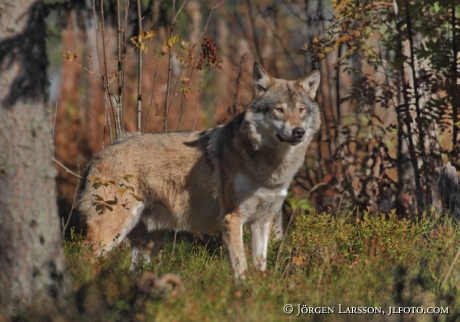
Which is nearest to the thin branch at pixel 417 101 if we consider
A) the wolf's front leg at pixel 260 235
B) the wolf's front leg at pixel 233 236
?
the wolf's front leg at pixel 260 235

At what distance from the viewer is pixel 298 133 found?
5.70 metres

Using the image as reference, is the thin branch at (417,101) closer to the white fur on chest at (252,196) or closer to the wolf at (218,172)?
the wolf at (218,172)

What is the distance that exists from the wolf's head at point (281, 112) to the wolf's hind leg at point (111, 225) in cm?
133

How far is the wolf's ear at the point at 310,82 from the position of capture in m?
6.28

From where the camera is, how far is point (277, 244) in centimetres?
644

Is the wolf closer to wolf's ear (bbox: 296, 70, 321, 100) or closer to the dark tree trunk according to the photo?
wolf's ear (bbox: 296, 70, 321, 100)

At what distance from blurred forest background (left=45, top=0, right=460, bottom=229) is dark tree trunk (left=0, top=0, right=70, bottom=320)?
3.60 metres

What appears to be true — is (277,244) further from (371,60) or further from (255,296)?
(371,60)

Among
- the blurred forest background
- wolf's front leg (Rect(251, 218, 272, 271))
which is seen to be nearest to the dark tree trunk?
wolf's front leg (Rect(251, 218, 272, 271))

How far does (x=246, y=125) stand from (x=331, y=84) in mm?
2988

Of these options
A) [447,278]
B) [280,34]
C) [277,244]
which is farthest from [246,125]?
[280,34]

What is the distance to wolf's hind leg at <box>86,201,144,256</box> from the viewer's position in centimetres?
627

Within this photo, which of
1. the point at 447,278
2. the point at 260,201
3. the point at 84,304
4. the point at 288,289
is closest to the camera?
the point at 84,304

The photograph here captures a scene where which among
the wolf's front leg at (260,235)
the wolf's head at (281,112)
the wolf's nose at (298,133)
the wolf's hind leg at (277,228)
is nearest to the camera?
the wolf's nose at (298,133)
